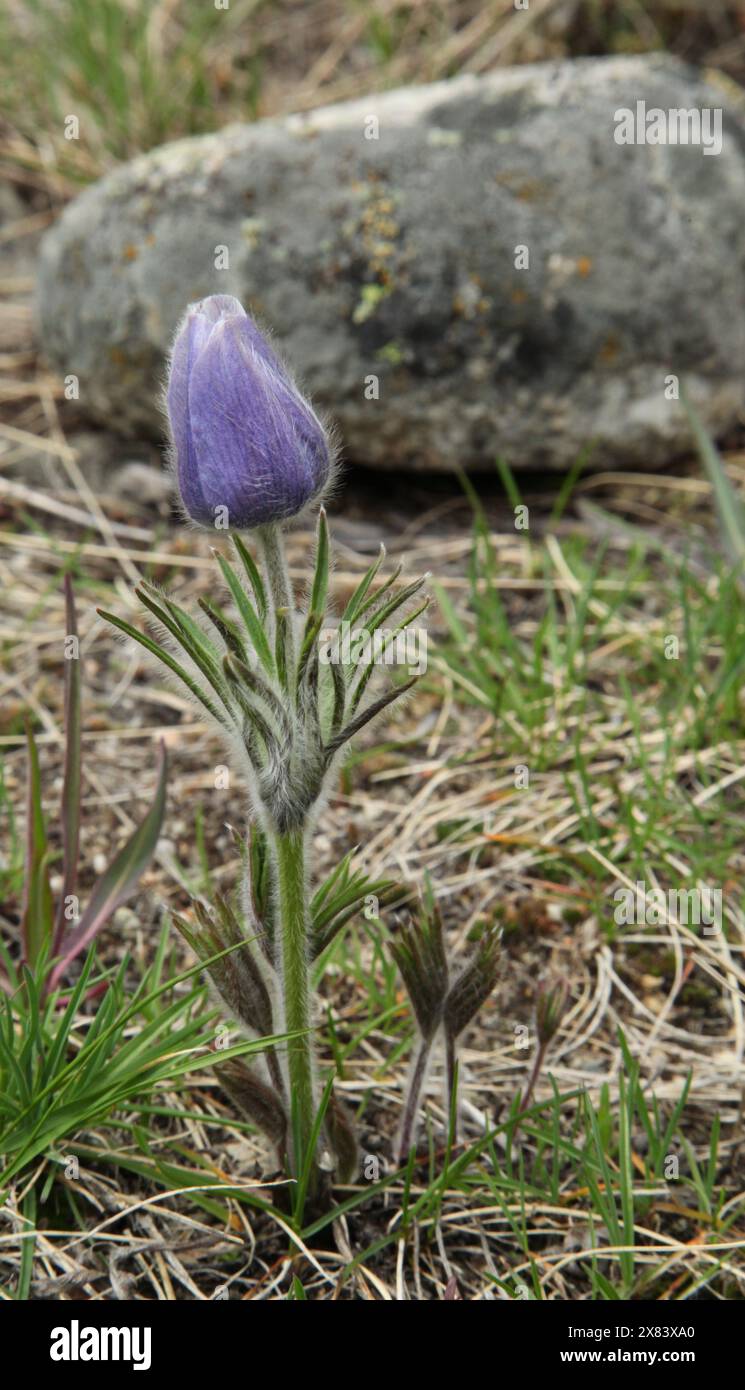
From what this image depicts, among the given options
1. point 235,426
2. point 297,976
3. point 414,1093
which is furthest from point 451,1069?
point 235,426

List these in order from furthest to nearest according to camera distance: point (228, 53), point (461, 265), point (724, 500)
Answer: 1. point (228, 53)
2. point (461, 265)
3. point (724, 500)

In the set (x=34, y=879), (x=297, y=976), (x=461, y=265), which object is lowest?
(x=297, y=976)

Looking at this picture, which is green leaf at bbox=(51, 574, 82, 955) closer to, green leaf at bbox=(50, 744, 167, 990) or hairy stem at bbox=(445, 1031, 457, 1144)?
green leaf at bbox=(50, 744, 167, 990)

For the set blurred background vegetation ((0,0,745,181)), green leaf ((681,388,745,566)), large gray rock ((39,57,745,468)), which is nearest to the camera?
green leaf ((681,388,745,566))

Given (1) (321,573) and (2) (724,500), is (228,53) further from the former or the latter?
(1) (321,573)

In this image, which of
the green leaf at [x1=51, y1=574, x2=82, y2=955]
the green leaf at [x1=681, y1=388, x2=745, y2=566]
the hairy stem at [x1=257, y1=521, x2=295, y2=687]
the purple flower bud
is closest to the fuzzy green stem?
the hairy stem at [x1=257, y1=521, x2=295, y2=687]

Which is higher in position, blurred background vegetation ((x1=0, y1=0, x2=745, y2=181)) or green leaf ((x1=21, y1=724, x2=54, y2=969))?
blurred background vegetation ((x1=0, y1=0, x2=745, y2=181))

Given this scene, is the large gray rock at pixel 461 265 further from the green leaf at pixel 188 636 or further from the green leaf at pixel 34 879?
the green leaf at pixel 188 636
